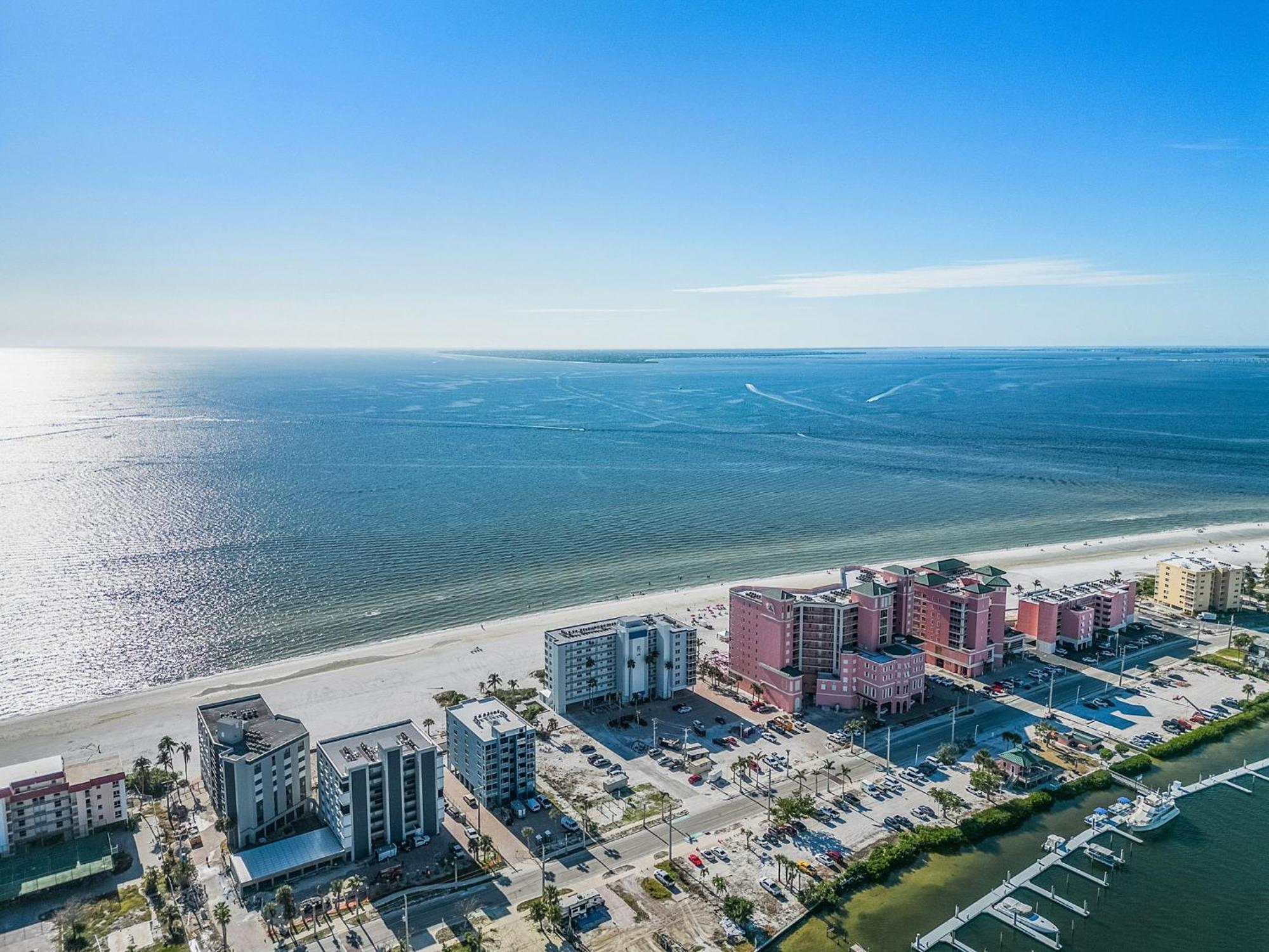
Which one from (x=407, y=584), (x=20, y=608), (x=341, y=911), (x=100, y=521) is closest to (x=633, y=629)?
(x=341, y=911)

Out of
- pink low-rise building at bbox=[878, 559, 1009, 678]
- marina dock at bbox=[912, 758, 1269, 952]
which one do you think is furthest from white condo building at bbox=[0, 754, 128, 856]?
pink low-rise building at bbox=[878, 559, 1009, 678]

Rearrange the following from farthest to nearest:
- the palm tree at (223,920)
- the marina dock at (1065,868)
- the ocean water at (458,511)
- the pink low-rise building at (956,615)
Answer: the ocean water at (458,511) < the pink low-rise building at (956,615) < the marina dock at (1065,868) < the palm tree at (223,920)

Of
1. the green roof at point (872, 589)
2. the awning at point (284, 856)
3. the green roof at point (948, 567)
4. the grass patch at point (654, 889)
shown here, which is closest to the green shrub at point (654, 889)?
the grass patch at point (654, 889)

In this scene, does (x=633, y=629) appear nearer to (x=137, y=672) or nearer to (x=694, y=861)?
(x=694, y=861)

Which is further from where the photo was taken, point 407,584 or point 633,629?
point 407,584

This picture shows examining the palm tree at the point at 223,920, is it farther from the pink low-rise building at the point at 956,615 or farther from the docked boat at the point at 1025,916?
the pink low-rise building at the point at 956,615

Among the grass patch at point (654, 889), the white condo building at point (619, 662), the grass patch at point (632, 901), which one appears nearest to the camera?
the grass patch at point (632, 901)

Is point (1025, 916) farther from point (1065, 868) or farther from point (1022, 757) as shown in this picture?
point (1022, 757)

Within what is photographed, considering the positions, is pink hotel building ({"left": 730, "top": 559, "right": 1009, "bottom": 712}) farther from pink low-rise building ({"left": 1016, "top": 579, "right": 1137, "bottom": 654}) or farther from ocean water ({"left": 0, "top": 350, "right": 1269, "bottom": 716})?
ocean water ({"left": 0, "top": 350, "right": 1269, "bottom": 716})
